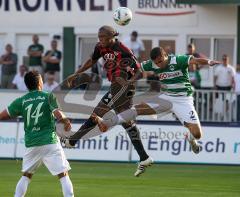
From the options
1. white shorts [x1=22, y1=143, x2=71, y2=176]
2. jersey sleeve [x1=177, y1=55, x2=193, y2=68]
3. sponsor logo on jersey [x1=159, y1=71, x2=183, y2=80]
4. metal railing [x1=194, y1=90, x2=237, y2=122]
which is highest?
jersey sleeve [x1=177, y1=55, x2=193, y2=68]

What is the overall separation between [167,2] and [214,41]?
2124 mm

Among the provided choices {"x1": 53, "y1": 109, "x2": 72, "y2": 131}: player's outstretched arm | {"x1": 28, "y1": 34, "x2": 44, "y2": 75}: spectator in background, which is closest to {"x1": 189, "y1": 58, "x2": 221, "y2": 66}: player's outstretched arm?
{"x1": 53, "y1": 109, "x2": 72, "y2": 131}: player's outstretched arm

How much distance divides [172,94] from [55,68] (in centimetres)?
1244

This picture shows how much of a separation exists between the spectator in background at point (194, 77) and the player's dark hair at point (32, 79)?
46.2 feet

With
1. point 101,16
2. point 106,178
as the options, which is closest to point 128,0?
point 101,16

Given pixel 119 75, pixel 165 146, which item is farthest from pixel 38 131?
pixel 165 146

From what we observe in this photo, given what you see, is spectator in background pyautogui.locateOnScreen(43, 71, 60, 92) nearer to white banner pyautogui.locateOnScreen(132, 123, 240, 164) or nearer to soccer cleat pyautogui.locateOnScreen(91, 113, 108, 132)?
white banner pyautogui.locateOnScreen(132, 123, 240, 164)

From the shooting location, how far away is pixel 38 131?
586 inches

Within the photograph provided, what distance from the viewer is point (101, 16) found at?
3312 centimetres

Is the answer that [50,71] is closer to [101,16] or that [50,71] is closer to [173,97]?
[101,16]

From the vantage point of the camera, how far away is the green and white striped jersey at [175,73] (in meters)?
18.5

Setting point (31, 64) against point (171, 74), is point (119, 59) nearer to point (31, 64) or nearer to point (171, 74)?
point (171, 74)

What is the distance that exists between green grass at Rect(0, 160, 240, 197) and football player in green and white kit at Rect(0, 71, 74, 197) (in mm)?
2055

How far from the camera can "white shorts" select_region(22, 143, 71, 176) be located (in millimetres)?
14836
